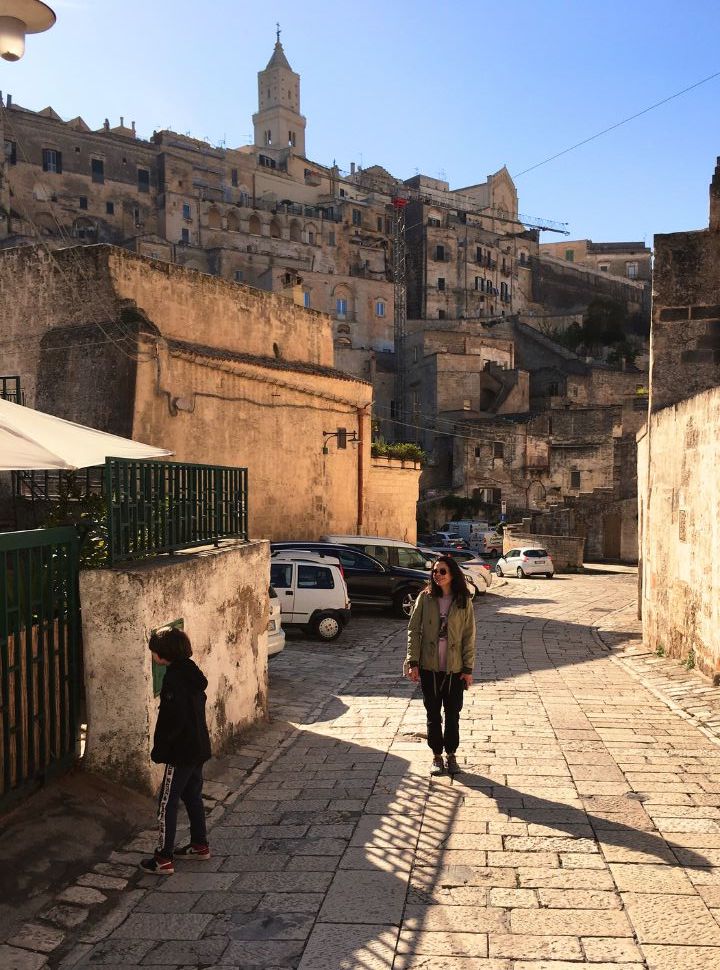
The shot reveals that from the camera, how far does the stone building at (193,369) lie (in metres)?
16.6

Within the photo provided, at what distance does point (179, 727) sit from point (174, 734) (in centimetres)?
5

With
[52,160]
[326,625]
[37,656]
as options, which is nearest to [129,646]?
[37,656]

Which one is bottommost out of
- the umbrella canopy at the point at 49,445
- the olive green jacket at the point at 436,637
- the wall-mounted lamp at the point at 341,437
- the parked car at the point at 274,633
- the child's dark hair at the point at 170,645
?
the parked car at the point at 274,633

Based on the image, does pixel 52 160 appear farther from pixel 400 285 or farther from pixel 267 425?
pixel 267 425

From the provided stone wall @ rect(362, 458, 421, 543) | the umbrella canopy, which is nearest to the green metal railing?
the umbrella canopy

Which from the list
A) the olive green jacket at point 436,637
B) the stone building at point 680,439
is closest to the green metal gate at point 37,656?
the olive green jacket at point 436,637

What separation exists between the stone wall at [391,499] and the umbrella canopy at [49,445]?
17.9m

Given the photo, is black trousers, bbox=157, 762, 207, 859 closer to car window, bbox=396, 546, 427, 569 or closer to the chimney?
the chimney

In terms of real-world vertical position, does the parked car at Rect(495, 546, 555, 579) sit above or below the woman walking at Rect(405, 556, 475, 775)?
below

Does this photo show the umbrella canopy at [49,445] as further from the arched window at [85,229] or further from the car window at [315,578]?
the arched window at [85,229]

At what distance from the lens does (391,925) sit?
14.2ft

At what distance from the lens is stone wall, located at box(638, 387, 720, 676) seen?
9883mm

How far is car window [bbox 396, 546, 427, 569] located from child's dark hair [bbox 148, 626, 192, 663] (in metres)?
15.6

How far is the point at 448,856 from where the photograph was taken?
5203mm
